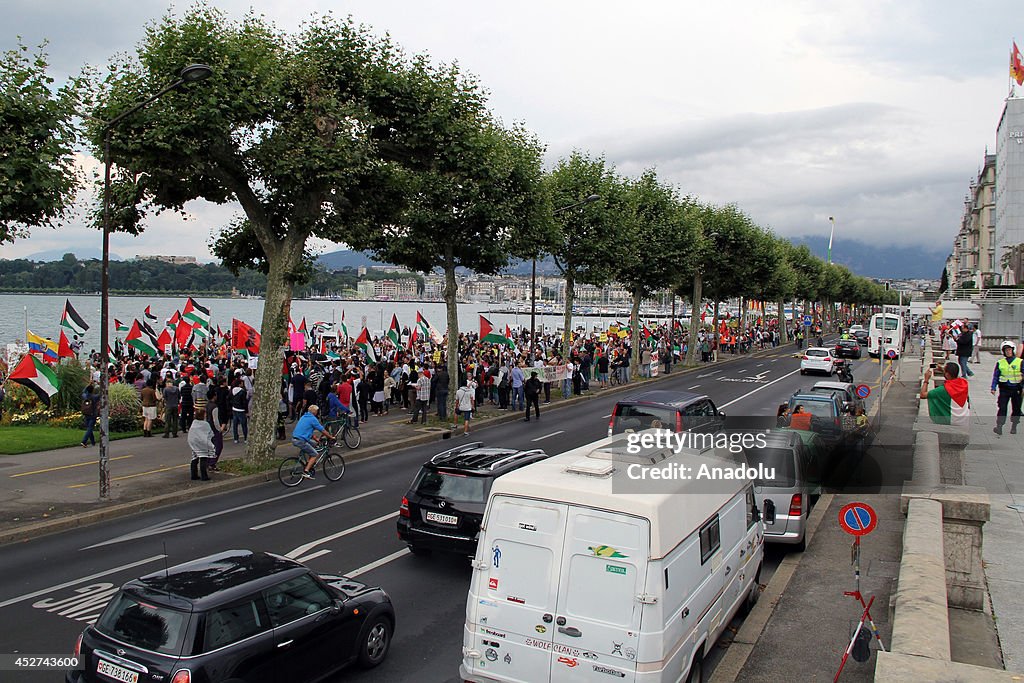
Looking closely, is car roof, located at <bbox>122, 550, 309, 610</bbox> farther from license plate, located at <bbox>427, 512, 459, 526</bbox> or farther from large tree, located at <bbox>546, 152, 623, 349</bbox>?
large tree, located at <bbox>546, 152, 623, 349</bbox>

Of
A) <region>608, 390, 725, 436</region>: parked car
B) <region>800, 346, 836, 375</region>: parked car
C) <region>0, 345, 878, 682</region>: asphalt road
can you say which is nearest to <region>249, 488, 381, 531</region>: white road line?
<region>0, 345, 878, 682</region>: asphalt road

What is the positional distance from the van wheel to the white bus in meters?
44.5

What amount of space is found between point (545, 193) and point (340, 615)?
22.3 meters

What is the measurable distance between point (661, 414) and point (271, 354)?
9256 mm

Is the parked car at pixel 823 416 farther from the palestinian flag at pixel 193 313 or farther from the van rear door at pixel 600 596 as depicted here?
the palestinian flag at pixel 193 313

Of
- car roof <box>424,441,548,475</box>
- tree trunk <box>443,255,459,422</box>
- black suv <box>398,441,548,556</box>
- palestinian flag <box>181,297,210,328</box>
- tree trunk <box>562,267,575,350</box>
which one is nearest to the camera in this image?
black suv <box>398,441,548,556</box>

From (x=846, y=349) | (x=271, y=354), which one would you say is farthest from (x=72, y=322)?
(x=846, y=349)

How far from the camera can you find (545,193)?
90.8ft

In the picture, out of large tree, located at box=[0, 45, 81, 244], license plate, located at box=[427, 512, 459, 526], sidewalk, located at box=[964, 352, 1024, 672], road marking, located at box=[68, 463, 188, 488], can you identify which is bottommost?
road marking, located at box=[68, 463, 188, 488]

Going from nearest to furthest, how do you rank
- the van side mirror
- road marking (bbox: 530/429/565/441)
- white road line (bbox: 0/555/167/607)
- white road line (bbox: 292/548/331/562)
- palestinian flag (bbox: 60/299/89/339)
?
white road line (bbox: 0/555/167/607) → the van side mirror → white road line (bbox: 292/548/331/562) → road marking (bbox: 530/429/565/441) → palestinian flag (bbox: 60/299/89/339)

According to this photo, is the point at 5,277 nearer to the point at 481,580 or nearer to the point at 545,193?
the point at 545,193

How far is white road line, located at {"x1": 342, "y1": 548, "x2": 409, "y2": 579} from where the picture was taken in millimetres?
10469

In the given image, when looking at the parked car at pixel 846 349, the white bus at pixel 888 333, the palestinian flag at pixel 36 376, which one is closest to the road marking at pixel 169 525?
the palestinian flag at pixel 36 376

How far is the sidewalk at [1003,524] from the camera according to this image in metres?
7.63
